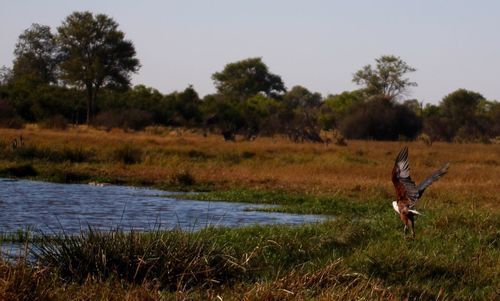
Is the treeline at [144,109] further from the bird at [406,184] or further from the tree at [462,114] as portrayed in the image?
the bird at [406,184]

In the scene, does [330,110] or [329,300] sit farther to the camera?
[330,110]

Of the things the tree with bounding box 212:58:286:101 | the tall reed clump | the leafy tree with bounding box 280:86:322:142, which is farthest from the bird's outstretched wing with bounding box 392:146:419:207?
the tree with bounding box 212:58:286:101

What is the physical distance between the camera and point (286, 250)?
977 cm

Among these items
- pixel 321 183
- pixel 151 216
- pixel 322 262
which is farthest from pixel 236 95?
pixel 322 262

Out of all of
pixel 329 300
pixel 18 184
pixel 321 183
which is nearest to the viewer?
pixel 329 300

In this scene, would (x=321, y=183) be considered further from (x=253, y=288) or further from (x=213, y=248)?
(x=253, y=288)

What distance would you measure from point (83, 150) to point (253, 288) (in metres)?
20.2

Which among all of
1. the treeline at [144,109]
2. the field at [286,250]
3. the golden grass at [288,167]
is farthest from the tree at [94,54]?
the field at [286,250]

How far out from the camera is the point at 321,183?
2089cm

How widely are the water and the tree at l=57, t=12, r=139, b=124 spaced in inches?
1321

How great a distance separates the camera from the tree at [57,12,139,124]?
172 ft

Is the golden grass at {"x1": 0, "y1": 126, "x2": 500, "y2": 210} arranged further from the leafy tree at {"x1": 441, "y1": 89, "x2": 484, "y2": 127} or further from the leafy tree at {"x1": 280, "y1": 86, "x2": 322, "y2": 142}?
the leafy tree at {"x1": 441, "y1": 89, "x2": 484, "y2": 127}

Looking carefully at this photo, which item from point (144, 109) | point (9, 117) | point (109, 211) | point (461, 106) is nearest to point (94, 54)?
point (144, 109)

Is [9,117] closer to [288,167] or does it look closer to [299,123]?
[299,123]
